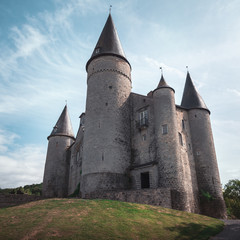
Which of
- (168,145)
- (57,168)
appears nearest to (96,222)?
(168,145)

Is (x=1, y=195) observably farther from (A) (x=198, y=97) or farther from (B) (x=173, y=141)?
(A) (x=198, y=97)

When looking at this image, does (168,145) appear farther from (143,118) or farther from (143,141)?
(143,118)

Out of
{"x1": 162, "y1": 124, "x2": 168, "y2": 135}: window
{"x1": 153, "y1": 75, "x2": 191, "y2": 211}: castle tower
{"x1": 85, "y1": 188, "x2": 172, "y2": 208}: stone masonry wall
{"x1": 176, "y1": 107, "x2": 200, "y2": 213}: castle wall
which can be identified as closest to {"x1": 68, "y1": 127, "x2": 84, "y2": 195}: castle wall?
{"x1": 85, "y1": 188, "x2": 172, "y2": 208}: stone masonry wall

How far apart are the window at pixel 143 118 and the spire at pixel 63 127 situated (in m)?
17.2

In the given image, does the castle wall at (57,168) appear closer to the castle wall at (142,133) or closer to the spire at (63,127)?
the spire at (63,127)

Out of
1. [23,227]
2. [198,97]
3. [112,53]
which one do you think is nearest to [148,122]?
[198,97]

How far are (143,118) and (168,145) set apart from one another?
5.57 metres

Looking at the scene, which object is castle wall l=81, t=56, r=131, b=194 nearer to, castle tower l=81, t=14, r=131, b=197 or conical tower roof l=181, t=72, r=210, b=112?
castle tower l=81, t=14, r=131, b=197

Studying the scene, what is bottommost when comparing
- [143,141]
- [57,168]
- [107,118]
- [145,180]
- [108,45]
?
[145,180]

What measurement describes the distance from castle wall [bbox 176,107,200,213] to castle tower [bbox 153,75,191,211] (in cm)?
109

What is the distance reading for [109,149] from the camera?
26.5 metres

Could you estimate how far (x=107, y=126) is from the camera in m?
27.7

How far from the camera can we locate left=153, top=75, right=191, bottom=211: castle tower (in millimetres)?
22016

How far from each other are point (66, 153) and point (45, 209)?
2507 cm
